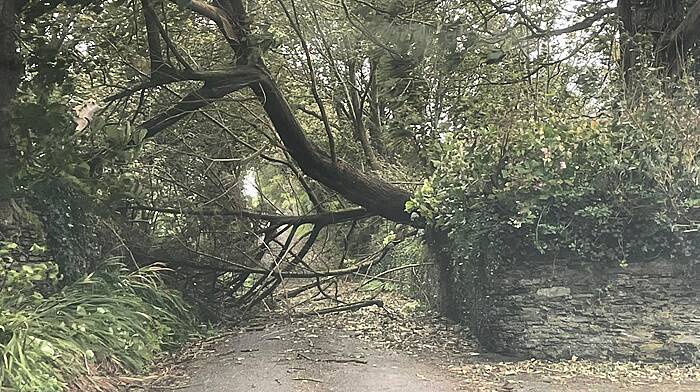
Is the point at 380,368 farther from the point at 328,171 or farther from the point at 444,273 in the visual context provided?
the point at 444,273

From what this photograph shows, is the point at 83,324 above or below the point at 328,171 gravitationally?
below

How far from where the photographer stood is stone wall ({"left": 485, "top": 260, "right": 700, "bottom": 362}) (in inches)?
311

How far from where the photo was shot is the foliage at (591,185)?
307 inches

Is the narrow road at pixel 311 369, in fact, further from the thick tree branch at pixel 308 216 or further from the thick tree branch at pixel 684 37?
the thick tree branch at pixel 684 37

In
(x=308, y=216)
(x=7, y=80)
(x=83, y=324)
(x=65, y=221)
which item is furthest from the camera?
(x=308, y=216)

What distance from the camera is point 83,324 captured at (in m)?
7.52

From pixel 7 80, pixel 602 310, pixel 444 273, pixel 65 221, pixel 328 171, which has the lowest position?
pixel 602 310

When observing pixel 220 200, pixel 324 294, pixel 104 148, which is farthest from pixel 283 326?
pixel 104 148

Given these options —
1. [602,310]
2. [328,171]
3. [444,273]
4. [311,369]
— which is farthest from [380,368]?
[444,273]

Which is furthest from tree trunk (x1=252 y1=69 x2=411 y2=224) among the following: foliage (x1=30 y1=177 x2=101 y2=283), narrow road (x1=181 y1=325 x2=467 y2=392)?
foliage (x1=30 y1=177 x2=101 y2=283)

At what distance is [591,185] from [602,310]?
1.47m

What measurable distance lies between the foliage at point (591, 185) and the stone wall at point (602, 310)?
0.69 ft

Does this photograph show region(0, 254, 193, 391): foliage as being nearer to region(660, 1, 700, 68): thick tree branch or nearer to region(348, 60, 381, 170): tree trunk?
region(348, 60, 381, 170): tree trunk

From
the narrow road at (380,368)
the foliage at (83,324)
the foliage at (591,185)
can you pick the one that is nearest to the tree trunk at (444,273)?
the narrow road at (380,368)
